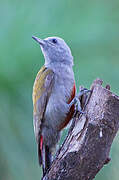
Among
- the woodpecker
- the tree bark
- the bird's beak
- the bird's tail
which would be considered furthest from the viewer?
the bird's beak

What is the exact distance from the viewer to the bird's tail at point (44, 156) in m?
2.92

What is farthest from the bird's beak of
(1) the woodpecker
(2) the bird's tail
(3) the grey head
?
(2) the bird's tail

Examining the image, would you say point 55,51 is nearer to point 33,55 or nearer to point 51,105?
point 33,55

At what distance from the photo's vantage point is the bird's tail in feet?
9.57

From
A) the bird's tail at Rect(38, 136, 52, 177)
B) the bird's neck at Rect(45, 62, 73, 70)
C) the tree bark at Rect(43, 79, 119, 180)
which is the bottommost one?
the bird's tail at Rect(38, 136, 52, 177)

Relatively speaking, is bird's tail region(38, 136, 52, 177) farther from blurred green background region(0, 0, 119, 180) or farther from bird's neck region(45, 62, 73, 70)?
bird's neck region(45, 62, 73, 70)

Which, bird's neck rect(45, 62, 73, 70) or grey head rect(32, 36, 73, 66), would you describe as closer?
bird's neck rect(45, 62, 73, 70)

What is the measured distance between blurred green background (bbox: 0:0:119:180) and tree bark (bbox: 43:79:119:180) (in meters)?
0.99

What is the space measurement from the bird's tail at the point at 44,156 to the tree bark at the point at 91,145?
→ 639mm

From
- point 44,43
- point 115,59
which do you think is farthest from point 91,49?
point 44,43

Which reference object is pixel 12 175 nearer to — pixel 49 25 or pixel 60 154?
pixel 60 154

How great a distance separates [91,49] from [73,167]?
1.62 meters

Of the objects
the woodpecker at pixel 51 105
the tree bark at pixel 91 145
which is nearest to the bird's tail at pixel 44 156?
the woodpecker at pixel 51 105

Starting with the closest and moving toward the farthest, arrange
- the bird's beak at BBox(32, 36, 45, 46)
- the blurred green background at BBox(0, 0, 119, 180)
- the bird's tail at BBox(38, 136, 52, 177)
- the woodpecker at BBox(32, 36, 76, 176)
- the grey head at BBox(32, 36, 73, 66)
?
the bird's tail at BBox(38, 136, 52, 177) < the woodpecker at BBox(32, 36, 76, 176) < the blurred green background at BBox(0, 0, 119, 180) < the bird's beak at BBox(32, 36, 45, 46) < the grey head at BBox(32, 36, 73, 66)
